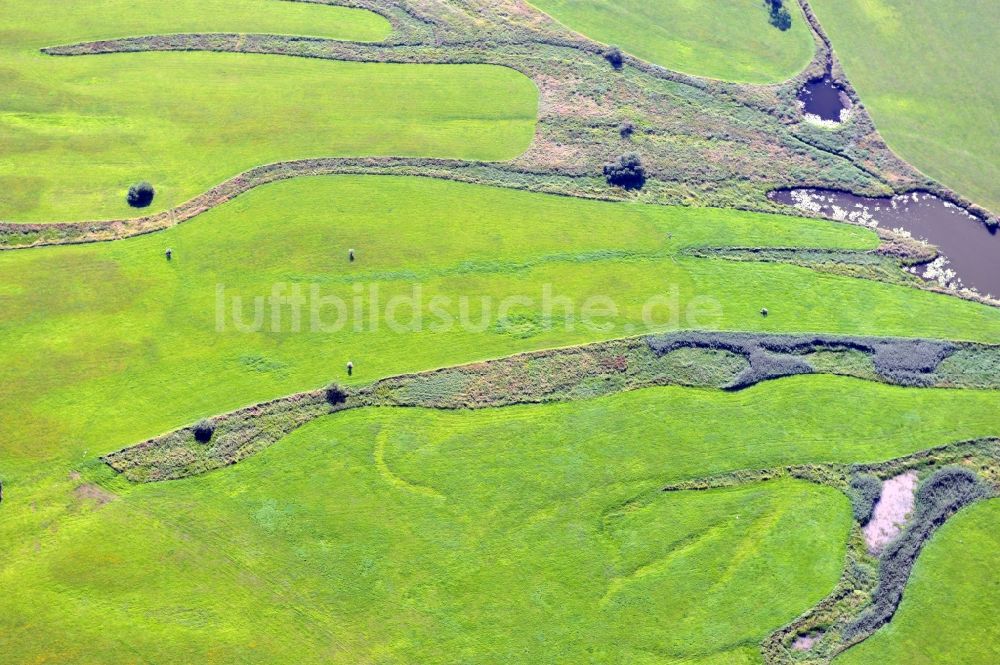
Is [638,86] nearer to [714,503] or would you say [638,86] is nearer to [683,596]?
[714,503]

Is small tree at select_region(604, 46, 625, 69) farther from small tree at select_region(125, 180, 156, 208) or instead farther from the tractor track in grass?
small tree at select_region(125, 180, 156, 208)

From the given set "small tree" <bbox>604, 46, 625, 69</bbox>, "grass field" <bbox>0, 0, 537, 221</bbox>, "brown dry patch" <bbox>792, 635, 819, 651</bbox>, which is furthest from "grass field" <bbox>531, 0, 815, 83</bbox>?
"brown dry patch" <bbox>792, 635, 819, 651</bbox>

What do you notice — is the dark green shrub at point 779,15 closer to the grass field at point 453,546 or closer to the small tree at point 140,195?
the grass field at point 453,546

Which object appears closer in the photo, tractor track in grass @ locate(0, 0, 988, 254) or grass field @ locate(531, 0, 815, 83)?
tractor track in grass @ locate(0, 0, 988, 254)

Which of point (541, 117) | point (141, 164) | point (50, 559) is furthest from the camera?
point (541, 117)

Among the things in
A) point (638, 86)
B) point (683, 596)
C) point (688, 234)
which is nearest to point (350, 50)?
point (638, 86)

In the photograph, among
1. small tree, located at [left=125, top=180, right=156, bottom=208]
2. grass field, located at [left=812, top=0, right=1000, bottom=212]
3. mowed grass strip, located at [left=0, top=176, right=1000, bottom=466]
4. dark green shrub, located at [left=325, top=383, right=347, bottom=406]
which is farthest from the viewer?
grass field, located at [left=812, top=0, right=1000, bottom=212]

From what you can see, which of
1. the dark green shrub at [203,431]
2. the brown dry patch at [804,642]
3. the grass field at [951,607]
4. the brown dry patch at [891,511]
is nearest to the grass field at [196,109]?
the dark green shrub at [203,431]
